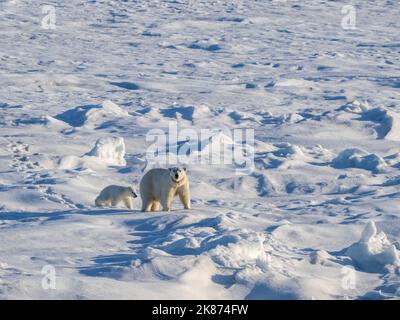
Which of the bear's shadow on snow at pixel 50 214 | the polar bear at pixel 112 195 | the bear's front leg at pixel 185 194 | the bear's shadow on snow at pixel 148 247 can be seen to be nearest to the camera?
the bear's shadow on snow at pixel 148 247

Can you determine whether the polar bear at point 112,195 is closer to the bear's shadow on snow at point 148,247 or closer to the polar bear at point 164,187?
the polar bear at point 164,187

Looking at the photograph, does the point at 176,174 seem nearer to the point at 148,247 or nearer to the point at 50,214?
the point at 50,214

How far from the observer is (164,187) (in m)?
8.23

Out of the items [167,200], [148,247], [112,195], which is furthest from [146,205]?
[148,247]

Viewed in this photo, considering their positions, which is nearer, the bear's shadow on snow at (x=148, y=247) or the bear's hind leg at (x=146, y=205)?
the bear's shadow on snow at (x=148, y=247)

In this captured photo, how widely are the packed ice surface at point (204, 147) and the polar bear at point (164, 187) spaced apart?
177mm

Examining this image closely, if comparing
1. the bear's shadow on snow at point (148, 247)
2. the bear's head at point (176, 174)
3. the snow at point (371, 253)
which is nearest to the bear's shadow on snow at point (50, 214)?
the bear's shadow on snow at point (148, 247)

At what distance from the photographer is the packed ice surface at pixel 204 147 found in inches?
251

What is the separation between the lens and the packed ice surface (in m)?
6.36

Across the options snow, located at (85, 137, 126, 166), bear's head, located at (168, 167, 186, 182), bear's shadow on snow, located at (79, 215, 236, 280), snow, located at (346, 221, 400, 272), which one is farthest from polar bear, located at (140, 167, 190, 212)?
snow, located at (85, 137, 126, 166)

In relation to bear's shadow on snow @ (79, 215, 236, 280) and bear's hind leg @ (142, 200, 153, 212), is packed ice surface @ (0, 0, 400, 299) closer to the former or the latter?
bear's shadow on snow @ (79, 215, 236, 280)

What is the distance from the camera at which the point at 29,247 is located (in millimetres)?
6957
